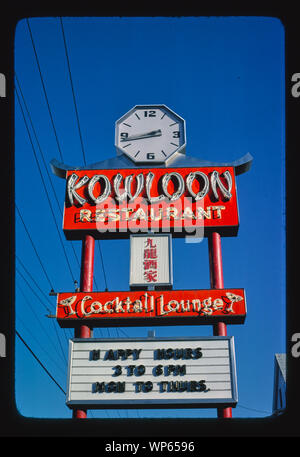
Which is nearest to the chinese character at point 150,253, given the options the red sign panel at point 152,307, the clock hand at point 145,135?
the red sign panel at point 152,307

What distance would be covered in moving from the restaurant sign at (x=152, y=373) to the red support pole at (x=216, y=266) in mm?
213

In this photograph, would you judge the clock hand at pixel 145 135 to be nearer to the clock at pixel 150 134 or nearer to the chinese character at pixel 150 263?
the clock at pixel 150 134

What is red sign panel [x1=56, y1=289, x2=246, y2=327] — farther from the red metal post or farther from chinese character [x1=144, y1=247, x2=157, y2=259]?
chinese character [x1=144, y1=247, x2=157, y2=259]

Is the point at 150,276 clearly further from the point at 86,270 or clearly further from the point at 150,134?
the point at 150,134

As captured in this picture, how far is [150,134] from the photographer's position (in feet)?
37.4

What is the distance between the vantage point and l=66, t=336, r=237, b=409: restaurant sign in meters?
8.42

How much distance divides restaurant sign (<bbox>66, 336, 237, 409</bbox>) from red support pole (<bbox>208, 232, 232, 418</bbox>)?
213mm

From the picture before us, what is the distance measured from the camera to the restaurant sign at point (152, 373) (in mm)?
8422

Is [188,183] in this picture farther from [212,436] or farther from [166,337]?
[212,436]

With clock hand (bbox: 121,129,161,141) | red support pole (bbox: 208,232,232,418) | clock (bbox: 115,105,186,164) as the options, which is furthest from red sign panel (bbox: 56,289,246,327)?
clock hand (bbox: 121,129,161,141)
